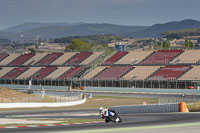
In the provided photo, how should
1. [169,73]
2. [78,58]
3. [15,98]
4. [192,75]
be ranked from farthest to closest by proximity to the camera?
[78,58]
[169,73]
[192,75]
[15,98]

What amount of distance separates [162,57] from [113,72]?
34.8 ft

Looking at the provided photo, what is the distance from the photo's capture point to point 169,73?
87000 millimetres

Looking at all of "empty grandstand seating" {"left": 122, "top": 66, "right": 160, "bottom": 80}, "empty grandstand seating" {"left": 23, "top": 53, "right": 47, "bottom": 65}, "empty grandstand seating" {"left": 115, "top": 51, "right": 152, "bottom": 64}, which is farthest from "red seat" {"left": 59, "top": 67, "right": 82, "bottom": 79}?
"empty grandstand seating" {"left": 23, "top": 53, "right": 47, "bottom": 65}

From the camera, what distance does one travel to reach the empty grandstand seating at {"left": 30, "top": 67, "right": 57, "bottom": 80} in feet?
353

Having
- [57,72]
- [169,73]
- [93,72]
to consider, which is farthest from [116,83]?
[57,72]

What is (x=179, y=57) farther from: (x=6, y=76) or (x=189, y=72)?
(x=6, y=76)

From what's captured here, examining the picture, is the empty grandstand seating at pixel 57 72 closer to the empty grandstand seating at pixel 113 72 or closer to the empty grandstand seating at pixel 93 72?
the empty grandstand seating at pixel 93 72

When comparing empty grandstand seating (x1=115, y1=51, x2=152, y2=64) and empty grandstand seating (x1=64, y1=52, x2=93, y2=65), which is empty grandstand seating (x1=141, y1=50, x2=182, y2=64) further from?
empty grandstand seating (x1=64, y1=52, x2=93, y2=65)

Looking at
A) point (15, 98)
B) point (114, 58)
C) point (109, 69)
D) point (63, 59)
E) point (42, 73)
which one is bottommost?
point (15, 98)

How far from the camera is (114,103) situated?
65.1 meters

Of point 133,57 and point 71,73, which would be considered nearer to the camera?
point 71,73

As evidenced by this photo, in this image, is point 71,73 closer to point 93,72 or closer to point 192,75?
point 93,72

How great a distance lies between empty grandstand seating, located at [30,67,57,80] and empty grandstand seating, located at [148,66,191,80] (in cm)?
2898

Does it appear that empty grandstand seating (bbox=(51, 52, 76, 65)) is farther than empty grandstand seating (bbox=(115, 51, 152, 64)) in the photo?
Yes
